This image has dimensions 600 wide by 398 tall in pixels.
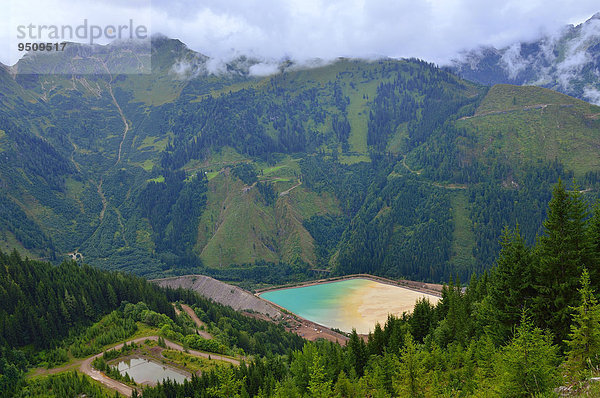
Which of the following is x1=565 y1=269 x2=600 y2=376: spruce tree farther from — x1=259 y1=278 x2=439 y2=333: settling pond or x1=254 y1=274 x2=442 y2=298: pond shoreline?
x1=254 y1=274 x2=442 y2=298: pond shoreline

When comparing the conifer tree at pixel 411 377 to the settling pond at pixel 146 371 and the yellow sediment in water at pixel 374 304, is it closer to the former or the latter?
the settling pond at pixel 146 371

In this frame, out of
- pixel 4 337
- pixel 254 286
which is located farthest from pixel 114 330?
pixel 254 286

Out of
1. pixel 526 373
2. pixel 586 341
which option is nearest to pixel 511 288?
pixel 586 341

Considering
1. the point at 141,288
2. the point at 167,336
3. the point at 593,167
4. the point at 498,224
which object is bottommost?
the point at 167,336

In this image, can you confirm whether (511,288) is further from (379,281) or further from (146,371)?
(379,281)

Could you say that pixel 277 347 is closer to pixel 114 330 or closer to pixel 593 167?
pixel 114 330

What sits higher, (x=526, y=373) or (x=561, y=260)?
(x=561, y=260)

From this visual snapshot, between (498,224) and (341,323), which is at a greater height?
(498,224)
